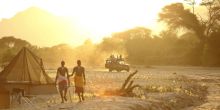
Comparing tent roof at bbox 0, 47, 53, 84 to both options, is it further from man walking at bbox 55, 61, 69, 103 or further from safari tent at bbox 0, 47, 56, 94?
man walking at bbox 55, 61, 69, 103

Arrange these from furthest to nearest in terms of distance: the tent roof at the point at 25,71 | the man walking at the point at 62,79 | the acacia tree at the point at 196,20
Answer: the acacia tree at the point at 196,20 → the tent roof at the point at 25,71 → the man walking at the point at 62,79

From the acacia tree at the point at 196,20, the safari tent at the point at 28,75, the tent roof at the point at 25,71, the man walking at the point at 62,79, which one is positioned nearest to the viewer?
the man walking at the point at 62,79

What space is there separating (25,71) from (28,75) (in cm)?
25

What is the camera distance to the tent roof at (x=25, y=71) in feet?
92.7

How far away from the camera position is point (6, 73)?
2841 cm

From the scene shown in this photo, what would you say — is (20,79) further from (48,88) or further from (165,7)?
(165,7)

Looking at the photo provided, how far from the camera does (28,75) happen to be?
28.4m

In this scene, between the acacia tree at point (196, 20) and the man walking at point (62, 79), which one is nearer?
the man walking at point (62, 79)

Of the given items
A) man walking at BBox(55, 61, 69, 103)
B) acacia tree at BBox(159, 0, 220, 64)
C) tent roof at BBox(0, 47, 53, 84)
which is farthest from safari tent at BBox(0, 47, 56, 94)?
acacia tree at BBox(159, 0, 220, 64)

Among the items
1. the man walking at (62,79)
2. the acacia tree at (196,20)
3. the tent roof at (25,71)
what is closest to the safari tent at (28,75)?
the tent roof at (25,71)

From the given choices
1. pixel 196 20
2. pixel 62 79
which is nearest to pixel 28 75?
pixel 62 79

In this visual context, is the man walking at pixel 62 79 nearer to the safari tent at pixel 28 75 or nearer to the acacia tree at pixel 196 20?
the safari tent at pixel 28 75

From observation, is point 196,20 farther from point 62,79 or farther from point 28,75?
point 62,79

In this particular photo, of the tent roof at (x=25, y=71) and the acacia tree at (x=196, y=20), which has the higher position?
the acacia tree at (x=196, y=20)
